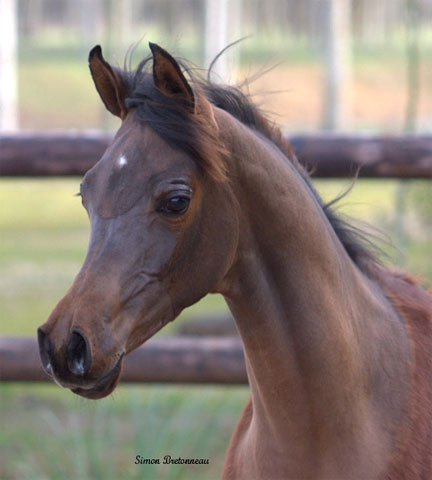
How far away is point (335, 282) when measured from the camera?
167cm

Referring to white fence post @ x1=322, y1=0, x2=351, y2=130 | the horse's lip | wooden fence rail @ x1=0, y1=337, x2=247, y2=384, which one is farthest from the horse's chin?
white fence post @ x1=322, y1=0, x2=351, y2=130

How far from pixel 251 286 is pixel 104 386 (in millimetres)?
384

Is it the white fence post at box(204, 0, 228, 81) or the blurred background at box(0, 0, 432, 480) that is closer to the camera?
the blurred background at box(0, 0, 432, 480)

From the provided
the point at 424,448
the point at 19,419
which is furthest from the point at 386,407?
the point at 19,419

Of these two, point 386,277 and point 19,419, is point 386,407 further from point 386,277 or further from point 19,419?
point 19,419

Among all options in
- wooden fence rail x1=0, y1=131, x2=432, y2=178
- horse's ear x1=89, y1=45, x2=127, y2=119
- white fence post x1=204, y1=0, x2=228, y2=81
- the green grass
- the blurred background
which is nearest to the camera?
horse's ear x1=89, y1=45, x2=127, y2=119

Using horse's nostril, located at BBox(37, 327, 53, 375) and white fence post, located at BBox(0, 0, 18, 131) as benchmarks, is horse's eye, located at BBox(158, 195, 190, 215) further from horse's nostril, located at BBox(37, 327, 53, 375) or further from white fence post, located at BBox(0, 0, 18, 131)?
white fence post, located at BBox(0, 0, 18, 131)

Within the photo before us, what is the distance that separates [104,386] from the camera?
1.42m

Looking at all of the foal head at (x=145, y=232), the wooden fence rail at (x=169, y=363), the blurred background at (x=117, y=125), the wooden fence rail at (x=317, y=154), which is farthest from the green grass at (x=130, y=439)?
the foal head at (x=145, y=232)

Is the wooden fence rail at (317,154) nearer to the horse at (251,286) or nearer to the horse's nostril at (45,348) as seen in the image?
the horse at (251,286)

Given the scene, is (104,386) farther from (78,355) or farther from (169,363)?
(169,363)

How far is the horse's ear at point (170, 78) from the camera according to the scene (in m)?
1.47

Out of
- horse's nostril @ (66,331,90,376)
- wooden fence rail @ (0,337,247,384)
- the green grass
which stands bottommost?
the green grass

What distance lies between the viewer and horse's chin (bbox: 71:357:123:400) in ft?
4.63
